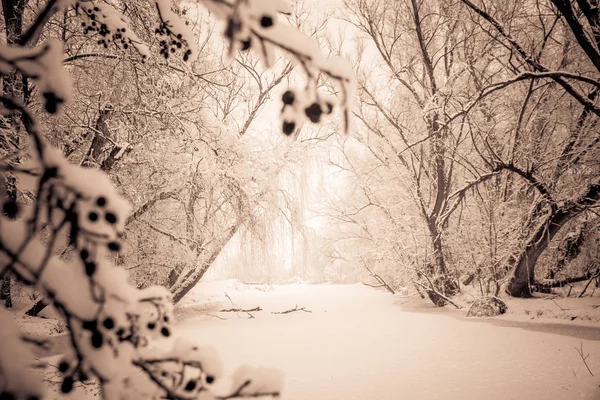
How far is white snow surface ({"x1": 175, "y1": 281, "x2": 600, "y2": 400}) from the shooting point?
302 centimetres

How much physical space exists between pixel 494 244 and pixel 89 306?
26.0ft

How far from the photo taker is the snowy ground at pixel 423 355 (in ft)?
9.97

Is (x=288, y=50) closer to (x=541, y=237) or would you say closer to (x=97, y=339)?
(x=97, y=339)

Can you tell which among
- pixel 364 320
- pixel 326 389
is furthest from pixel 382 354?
pixel 364 320

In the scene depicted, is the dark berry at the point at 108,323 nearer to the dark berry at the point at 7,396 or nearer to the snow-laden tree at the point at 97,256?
the snow-laden tree at the point at 97,256

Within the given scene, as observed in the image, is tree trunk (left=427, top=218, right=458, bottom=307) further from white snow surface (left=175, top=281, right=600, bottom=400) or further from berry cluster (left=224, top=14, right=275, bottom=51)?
berry cluster (left=224, top=14, right=275, bottom=51)

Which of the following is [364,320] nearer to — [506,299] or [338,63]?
[506,299]

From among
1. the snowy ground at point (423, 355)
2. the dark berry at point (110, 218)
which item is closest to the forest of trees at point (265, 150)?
the dark berry at point (110, 218)

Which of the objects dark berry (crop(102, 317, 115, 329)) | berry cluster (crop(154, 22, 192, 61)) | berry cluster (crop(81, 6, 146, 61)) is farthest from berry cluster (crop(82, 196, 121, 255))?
berry cluster (crop(81, 6, 146, 61))

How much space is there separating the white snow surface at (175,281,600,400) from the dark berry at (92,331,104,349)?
238cm

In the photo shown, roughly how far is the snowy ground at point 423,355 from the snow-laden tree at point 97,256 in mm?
2796

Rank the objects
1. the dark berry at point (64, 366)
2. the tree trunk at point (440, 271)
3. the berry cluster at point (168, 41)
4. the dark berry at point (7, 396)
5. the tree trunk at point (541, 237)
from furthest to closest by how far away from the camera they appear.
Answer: the tree trunk at point (440, 271) → the tree trunk at point (541, 237) → the berry cluster at point (168, 41) → the dark berry at point (64, 366) → the dark berry at point (7, 396)

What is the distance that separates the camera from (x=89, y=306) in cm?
53

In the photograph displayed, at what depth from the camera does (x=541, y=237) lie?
6.19 m
